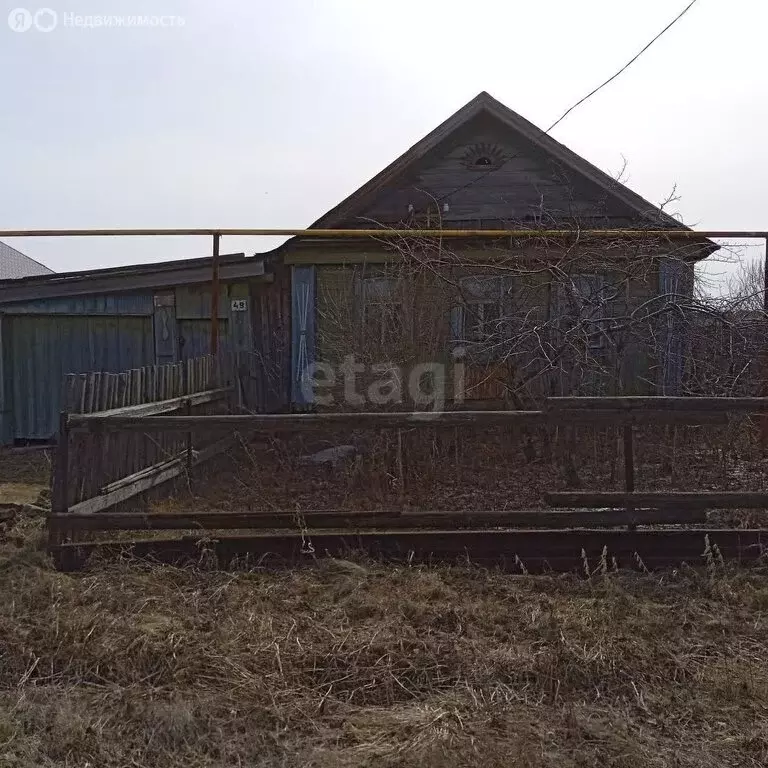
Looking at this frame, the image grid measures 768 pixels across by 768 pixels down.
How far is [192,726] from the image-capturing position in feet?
8.52

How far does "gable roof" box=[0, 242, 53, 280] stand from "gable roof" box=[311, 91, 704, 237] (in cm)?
2423

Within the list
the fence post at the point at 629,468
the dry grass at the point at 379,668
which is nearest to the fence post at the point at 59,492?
the dry grass at the point at 379,668

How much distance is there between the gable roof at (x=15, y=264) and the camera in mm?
31297

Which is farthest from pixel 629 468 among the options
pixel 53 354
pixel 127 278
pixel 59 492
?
pixel 53 354

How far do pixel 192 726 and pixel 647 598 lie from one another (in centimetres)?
248

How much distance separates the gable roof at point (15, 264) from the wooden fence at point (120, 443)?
2694cm

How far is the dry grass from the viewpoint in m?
2.49

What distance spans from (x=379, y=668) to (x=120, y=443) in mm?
3000

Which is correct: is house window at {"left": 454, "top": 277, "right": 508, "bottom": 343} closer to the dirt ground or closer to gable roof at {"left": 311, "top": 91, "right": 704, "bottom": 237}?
gable roof at {"left": 311, "top": 91, "right": 704, "bottom": 237}

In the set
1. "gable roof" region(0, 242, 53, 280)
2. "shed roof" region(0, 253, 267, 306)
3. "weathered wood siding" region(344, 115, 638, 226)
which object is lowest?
"shed roof" region(0, 253, 267, 306)

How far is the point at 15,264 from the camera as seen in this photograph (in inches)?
1291

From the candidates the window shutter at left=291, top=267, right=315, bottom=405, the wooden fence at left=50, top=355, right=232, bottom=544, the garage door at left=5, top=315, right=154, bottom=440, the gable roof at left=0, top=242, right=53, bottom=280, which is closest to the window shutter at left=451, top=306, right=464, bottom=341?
the window shutter at left=291, top=267, right=315, bottom=405

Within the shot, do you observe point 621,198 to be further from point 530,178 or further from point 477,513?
point 477,513

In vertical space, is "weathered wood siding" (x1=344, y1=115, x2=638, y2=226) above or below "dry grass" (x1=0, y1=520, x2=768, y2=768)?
above
